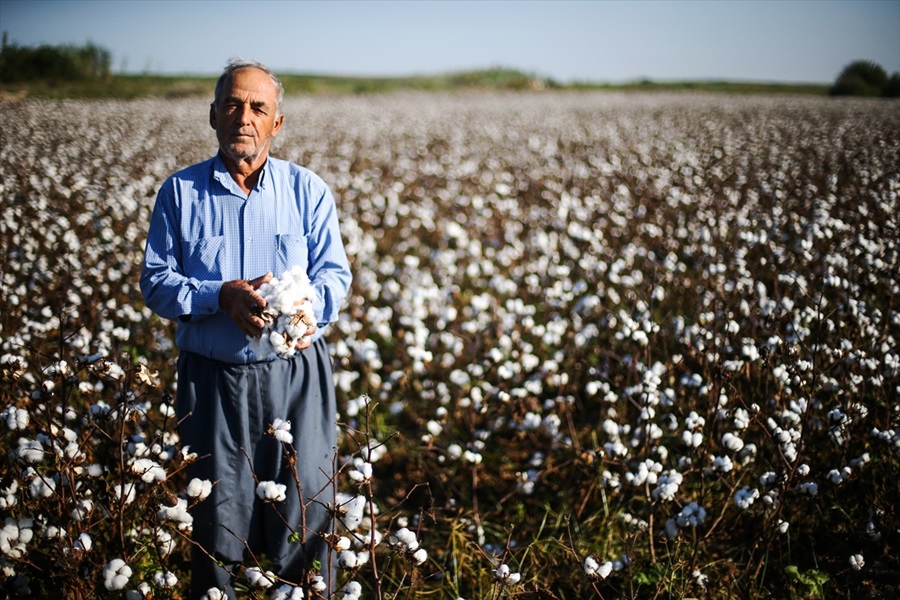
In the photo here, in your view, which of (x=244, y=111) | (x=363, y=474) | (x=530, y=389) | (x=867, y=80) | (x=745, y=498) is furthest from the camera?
(x=867, y=80)

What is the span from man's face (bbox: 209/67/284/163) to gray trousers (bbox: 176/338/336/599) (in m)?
0.67

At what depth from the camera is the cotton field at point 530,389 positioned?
1955 mm

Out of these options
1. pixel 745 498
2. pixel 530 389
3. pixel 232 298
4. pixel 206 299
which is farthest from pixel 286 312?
pixel 530 389

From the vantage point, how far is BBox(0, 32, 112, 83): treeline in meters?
7.77

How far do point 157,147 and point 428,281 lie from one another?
7886mm

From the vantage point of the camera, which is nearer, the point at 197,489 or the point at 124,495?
the point at 197,489

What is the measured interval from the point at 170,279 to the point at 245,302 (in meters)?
0.30

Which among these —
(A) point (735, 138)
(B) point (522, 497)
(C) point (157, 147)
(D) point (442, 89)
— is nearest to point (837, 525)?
(B) point (522, 497)

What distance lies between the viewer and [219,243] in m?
1.65

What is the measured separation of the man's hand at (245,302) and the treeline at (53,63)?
721cm

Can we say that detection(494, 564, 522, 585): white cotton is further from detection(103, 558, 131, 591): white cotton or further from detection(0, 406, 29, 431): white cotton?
detection(0, 406, 29, 431): white cotton

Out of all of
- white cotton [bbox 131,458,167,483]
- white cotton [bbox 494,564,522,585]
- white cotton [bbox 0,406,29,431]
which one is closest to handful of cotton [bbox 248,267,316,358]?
white cotton [bbox 131,458,167,483]

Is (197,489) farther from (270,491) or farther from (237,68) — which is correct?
(237,68)

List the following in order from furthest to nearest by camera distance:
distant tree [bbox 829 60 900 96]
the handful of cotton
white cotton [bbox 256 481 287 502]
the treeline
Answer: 1. distant tree [bbox 829 60 900 96]
2. the treeline
3. white cotton [bbox 256 481 287 502]
4. the handful of cotton
